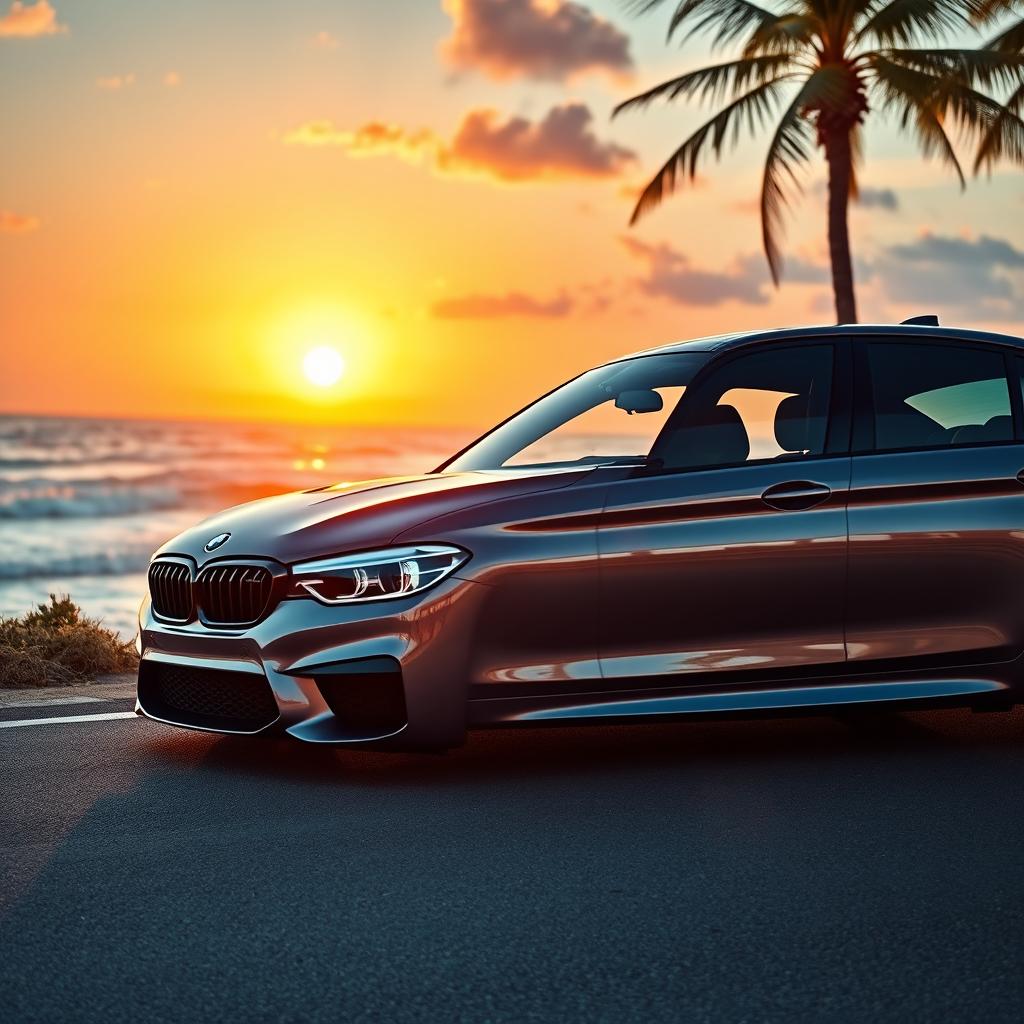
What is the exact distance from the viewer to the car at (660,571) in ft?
17.7

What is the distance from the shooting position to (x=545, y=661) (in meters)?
5.48

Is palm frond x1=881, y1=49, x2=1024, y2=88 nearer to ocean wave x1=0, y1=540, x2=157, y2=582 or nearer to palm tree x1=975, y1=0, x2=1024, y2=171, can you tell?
palm tree x1=975, y1=0, x2=1024, y2=171

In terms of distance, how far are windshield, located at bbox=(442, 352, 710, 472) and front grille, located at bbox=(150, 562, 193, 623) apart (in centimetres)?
128

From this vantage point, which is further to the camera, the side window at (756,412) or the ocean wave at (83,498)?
the ocean wave at (83,498)

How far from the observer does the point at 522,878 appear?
434cm

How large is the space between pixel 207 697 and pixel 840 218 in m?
19.2

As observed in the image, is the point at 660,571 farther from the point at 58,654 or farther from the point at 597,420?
the point at 58,654

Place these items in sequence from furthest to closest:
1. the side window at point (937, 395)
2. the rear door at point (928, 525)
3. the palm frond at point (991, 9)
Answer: the palm frond at point (991, 9) < the side window at point (937, 395) < the rear door at point (928, 525)

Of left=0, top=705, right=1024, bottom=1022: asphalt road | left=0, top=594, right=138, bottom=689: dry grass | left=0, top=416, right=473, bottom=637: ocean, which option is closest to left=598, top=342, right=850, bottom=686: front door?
left=0, top=705, right=1024, bottom=1022: asphalt road

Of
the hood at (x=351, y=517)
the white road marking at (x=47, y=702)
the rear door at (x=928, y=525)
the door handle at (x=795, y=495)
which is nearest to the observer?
the hood at (x=351, y=517)

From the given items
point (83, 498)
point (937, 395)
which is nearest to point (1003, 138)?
point (937, 395)

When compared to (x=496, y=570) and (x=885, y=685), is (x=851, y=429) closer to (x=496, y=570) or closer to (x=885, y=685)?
(x=885, y=685)

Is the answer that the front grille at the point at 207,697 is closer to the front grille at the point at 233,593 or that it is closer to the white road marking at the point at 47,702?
the front grille at the point at 233,593

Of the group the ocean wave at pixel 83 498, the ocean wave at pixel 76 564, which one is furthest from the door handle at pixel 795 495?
the ocean wave at pixel 83 498
